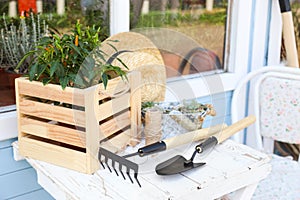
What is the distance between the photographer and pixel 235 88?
2.05 meters

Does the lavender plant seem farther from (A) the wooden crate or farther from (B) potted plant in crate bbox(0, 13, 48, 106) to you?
(A) the wooden crate

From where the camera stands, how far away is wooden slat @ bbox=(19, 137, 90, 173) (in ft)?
3.85

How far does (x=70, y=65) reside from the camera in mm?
1200

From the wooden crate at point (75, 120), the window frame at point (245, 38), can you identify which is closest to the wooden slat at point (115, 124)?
the wooden crate at point (75, 120)

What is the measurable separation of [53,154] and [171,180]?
0.35 metres

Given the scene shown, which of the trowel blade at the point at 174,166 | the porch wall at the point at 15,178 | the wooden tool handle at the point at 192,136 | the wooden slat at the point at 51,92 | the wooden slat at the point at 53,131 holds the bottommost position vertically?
the porch wall at the point at 15,178

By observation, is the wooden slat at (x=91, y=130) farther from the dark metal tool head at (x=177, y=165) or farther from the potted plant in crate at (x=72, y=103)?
the dark metal tool head at (x=177, y=165)

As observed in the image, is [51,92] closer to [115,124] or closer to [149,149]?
[115,124]

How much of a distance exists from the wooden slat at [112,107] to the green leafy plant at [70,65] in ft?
0.23

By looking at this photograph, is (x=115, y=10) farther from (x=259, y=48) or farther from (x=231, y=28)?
(x=259, y=48)

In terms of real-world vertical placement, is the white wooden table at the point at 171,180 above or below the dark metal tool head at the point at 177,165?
below

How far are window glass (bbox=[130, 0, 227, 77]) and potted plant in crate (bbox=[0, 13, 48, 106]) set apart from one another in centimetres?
39

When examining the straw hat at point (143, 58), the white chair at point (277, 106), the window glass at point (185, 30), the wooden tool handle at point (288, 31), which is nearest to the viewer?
the straw hat at point (143, 58)

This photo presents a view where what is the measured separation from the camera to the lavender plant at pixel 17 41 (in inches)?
59.6
